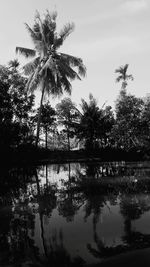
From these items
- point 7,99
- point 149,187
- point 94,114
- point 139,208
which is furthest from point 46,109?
point 139,208

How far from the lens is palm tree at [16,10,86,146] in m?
23.5

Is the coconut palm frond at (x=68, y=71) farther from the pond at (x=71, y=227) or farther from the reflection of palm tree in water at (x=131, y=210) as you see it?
the reflection of palm tree in water at (x=131, y=210)

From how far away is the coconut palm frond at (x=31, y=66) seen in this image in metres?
23.8

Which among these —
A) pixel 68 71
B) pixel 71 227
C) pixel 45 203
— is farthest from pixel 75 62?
pixel 71 227

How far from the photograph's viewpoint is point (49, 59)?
23.1 metres

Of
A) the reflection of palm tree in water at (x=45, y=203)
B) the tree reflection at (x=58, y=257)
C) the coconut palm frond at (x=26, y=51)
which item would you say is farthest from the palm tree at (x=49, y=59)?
the tree reflection at (x=58, y=257)

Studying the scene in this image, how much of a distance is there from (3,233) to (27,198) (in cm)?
314

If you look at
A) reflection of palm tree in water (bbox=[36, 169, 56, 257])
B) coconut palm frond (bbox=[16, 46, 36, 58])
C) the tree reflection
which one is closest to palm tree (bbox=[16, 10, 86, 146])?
coconut palm frond (bbox=[16, 46, 36, 58])

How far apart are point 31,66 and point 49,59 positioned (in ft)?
6.26

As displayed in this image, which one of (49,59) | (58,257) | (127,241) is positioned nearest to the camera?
(58,257)

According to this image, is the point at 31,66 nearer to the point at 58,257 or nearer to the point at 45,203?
the point at 45,203

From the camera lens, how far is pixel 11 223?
16.4 ft

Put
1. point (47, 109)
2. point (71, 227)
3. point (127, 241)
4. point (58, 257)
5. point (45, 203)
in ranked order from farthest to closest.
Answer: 1. point (47, 109)
2. point (45, 203)
3. point (71, 227)
4. point (127, 241)
5. point (58, 257)

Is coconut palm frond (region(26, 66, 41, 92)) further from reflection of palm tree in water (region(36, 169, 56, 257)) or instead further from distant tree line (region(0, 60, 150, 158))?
reflection of palm tree in water (region(36, 169, 56, 257))
